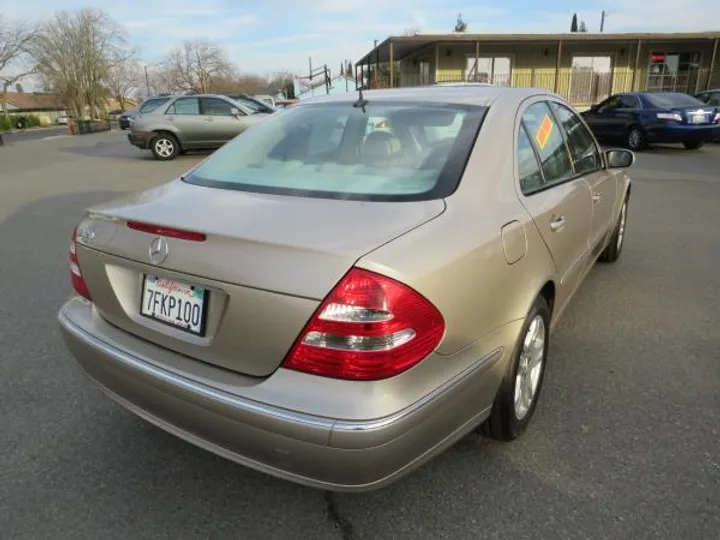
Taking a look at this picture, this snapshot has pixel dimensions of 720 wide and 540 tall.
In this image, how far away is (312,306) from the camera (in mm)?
1639

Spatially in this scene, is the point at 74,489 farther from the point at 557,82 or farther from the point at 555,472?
the point at 557,82

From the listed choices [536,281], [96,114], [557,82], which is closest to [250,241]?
[536,281]

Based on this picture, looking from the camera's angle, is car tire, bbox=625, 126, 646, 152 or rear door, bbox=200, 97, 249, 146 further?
rear door, bbox=200, 97, 249, 146

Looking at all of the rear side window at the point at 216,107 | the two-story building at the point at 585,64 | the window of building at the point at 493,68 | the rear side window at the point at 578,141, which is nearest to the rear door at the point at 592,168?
the rear side window at the point at 578,141

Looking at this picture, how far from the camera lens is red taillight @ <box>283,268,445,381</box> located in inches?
63.9

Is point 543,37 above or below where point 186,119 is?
above

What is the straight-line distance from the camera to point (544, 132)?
9.69 ft

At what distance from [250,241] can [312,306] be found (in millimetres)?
317

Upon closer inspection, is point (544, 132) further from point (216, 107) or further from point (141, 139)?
point (141, 139)

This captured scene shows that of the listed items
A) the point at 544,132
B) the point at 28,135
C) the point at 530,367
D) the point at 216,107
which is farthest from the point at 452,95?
the point at 28,135

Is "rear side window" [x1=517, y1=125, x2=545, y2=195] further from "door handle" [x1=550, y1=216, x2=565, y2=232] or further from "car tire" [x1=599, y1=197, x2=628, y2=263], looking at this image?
"car tire" [x1=599, y1=197, x2=628, y2=263]

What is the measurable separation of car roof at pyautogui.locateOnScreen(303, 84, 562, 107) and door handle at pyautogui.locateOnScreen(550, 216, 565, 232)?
1.98 feet

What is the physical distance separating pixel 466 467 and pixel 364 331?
107 centimetres

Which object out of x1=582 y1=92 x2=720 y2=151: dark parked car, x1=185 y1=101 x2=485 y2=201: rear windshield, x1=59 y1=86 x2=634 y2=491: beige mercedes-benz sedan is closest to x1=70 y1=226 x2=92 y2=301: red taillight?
x1=59 y1=86 x2=634 y2=491: beige mercedes-benz sedan
